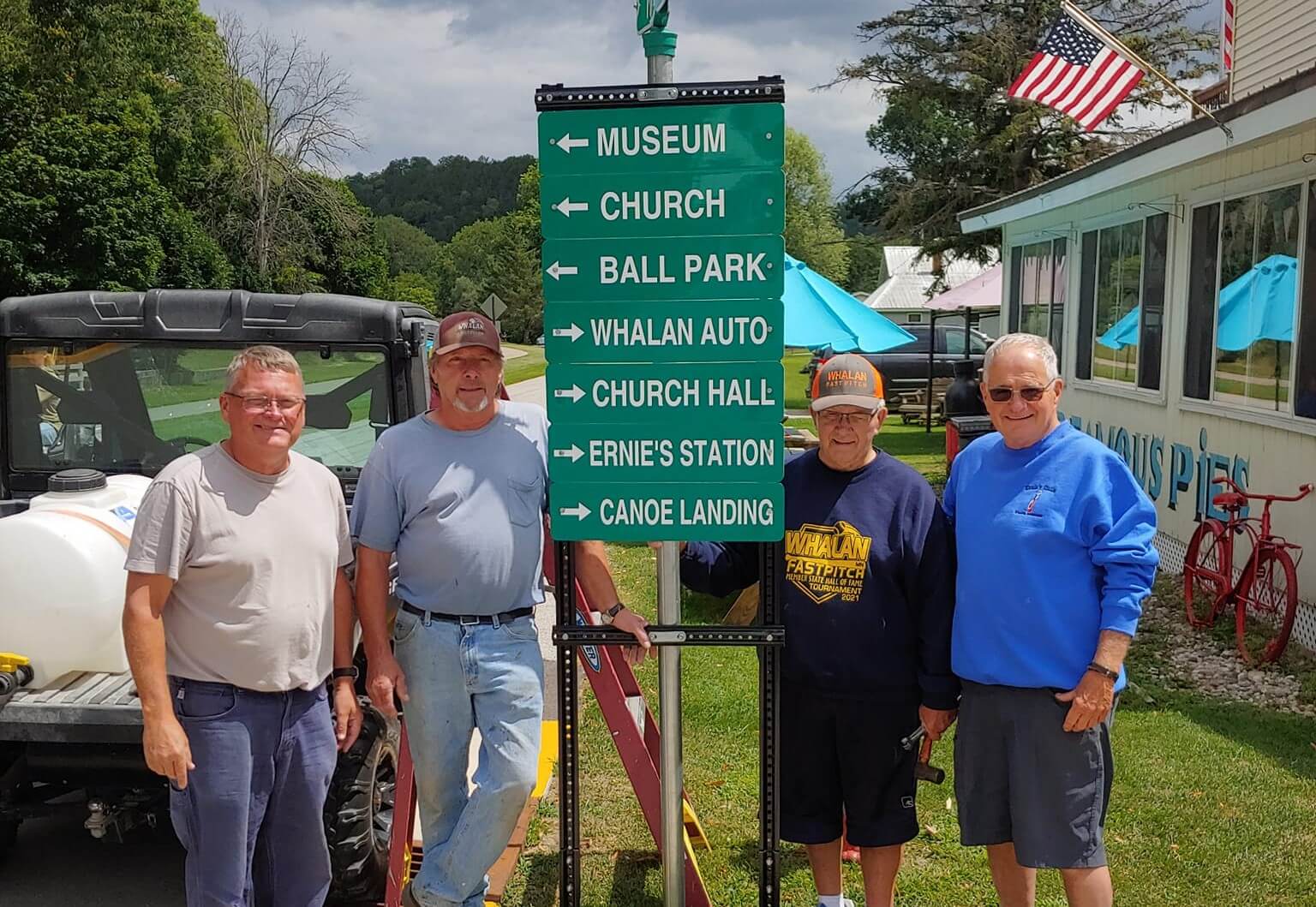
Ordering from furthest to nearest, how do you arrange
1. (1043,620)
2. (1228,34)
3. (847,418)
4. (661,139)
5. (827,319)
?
(1228,34)
(827,319)
(847,418)
(1043,620)
(661,139)

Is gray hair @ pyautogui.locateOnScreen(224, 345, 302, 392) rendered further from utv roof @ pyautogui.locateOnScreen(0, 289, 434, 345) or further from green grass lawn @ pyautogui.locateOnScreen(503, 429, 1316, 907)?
green grass lawn @ pyautogui.locateOnScreen(503, 429, 1316, 907)

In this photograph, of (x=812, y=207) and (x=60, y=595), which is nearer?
(x=60, y=595)

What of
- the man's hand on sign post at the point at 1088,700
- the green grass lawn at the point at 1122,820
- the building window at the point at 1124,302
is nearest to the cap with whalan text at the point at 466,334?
the man's hand on sign post at the point at 1088,700

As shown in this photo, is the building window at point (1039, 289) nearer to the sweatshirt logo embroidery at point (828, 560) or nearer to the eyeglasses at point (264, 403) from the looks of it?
the sweatshirt logo embroidery at point (828, 560)

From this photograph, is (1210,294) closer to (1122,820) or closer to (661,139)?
(1122,820)

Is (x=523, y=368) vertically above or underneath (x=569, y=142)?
underneath

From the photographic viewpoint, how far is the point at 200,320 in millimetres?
4348

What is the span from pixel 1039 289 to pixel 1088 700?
39.5 ft

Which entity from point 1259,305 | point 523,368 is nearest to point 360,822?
point 1259,305

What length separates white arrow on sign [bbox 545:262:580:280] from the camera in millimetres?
2713

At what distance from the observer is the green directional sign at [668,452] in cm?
274

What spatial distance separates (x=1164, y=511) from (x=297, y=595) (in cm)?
835

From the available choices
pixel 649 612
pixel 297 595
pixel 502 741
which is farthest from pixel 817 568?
pixel 649 612

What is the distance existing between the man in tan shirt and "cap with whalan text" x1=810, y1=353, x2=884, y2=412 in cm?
143
